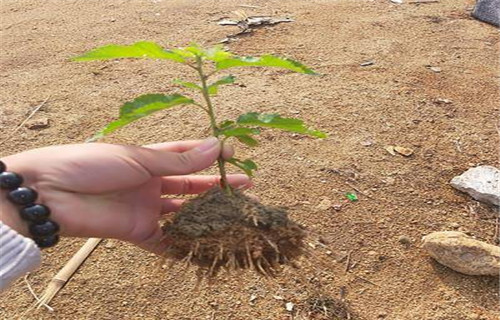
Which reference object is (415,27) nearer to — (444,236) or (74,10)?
(444,236)

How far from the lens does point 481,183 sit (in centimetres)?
271

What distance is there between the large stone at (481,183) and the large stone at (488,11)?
2.18 meters

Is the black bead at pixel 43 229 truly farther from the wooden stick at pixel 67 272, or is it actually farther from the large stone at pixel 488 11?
the large stone at pixel 488 11

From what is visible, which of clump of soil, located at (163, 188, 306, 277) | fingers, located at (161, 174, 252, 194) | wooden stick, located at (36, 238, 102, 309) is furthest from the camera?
wooden stick, located at (36, 238, 102, 309)

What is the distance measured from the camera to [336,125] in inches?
128

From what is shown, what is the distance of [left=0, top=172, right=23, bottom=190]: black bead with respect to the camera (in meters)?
1.54

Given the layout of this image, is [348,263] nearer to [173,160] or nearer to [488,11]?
[173,160]

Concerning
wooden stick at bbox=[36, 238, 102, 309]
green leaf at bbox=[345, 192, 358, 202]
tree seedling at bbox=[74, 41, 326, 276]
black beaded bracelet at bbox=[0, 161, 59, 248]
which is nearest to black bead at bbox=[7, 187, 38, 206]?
black beaded bracelet at bbox=[0, 161, 59, 248]

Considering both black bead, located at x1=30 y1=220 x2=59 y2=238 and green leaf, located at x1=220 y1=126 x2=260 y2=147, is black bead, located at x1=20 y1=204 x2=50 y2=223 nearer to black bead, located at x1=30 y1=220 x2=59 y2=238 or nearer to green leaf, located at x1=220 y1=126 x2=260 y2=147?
black bead, located at x1=30 y1=220 x2=59 y2=238

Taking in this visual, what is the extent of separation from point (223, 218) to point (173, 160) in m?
0.23

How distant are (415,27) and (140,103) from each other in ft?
11.4

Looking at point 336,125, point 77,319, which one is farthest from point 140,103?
point 336,125

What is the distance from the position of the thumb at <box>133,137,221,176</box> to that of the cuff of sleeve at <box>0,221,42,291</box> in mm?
378

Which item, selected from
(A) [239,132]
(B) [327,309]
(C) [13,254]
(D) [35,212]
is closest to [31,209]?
(D) [35,212]
